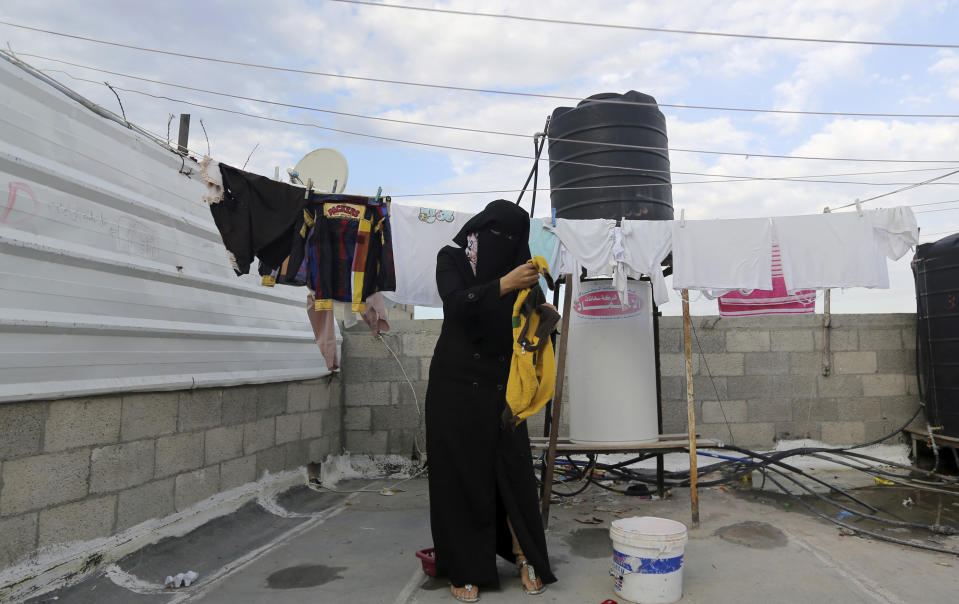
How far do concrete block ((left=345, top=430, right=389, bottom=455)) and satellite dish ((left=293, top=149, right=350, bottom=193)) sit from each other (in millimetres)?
3081

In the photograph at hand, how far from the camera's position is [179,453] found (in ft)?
13.4

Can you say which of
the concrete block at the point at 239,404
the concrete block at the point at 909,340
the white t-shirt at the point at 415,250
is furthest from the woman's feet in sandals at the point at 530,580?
the concrete block at the point at 909,340

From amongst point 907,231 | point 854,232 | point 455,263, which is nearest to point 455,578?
point 455,263

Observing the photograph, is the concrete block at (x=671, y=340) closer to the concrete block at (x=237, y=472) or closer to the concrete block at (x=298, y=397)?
the concrete block at (x=298, y=397)

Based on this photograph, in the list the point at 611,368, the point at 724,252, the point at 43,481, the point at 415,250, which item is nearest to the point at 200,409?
the point at 43,481

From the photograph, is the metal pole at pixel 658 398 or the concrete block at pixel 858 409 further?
the concrete block at pixel 858 409

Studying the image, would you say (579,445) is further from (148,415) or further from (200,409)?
(148,415)

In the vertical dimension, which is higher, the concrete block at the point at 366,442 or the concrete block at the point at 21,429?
the concrete block at the point at 21,429

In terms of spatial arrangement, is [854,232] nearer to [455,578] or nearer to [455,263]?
[455,263]

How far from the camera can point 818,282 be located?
4488 millimetres

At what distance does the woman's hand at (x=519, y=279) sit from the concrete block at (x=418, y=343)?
3804 millimetres

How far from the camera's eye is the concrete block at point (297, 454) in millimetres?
5608

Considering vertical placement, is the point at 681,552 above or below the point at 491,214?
below

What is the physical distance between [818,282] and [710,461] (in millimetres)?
2674
